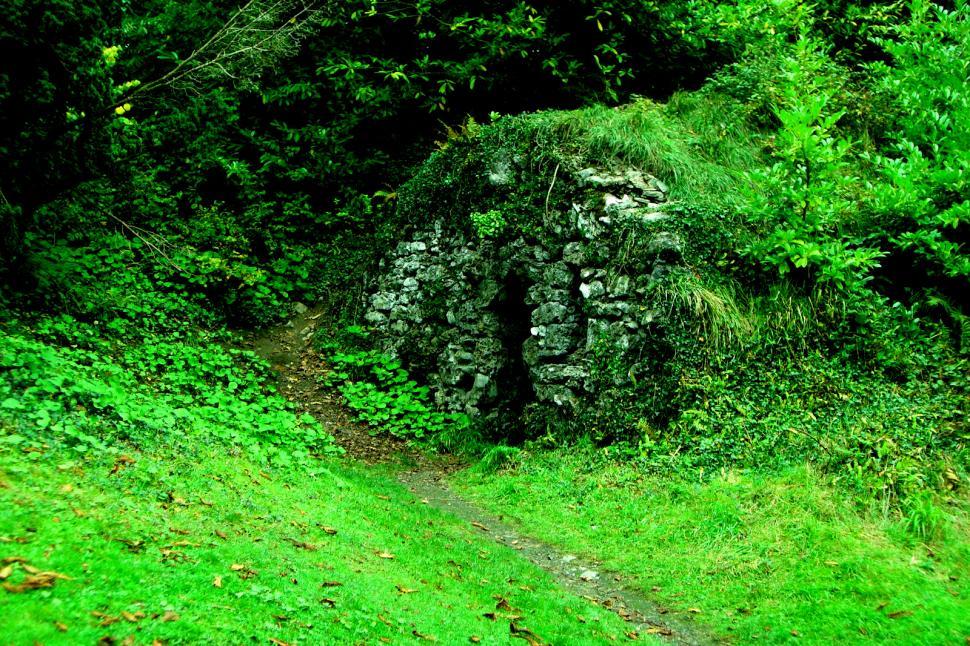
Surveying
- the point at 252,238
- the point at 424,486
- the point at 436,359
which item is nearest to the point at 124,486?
the point at 424,486

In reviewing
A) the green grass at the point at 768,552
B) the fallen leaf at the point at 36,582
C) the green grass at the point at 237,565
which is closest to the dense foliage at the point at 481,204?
the green grass at the point at 768,552

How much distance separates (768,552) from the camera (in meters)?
6.17

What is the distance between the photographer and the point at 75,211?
11.1 metres

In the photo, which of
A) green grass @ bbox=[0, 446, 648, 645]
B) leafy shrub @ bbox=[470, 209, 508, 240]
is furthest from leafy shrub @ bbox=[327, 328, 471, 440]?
green grass @ bbox=[0, 446, 648, 645]

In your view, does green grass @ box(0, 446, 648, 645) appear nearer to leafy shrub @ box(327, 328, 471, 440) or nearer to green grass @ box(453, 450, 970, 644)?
green grass @ box(453, 450, 970, 644)

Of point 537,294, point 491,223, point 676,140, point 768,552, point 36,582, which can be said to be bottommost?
point 768,552

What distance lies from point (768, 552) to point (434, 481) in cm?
491

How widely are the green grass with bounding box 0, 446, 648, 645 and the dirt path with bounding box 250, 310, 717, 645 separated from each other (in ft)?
1.26

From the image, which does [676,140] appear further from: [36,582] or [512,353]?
[36,582]

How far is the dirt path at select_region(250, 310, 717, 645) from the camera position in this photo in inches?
225

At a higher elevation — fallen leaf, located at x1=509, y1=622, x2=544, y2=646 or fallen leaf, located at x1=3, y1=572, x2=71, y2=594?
fallen leaf, located at x1=3, y1=572, x2=71, y2=594

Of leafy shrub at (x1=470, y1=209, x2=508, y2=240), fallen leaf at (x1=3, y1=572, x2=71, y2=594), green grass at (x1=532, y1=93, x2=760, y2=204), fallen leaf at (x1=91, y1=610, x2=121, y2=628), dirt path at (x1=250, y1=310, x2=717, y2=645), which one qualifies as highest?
green grass at (x1=532, y1=93, x2=760, y2=204)

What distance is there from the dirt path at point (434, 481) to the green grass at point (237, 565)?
1.26 feet

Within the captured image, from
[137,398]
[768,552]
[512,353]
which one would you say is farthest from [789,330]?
[137,398]
